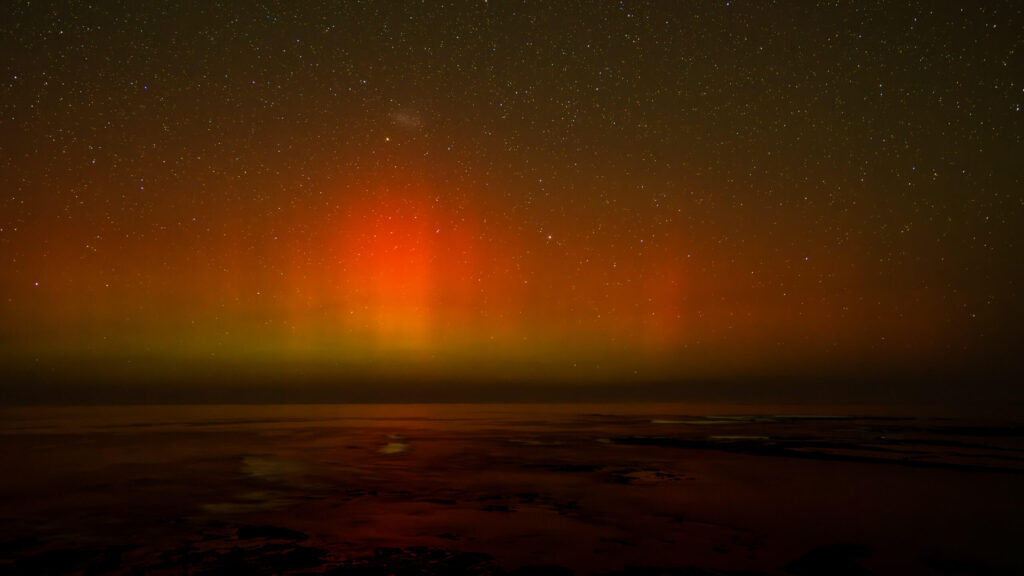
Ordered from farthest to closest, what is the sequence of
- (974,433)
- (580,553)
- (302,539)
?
(974,433), (302,539), (580,553)

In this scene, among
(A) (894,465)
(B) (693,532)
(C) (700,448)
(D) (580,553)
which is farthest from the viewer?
(C) (700,448)

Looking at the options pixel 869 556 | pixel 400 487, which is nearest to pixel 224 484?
pixel 400 487

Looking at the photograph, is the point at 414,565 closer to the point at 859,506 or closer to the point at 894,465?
the point at 859,506

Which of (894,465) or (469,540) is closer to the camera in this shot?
(469,540)

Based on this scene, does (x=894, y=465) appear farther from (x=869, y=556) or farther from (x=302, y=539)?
(x=302, y=539)

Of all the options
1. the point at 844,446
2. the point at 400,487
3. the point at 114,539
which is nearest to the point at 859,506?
the point at 400,487

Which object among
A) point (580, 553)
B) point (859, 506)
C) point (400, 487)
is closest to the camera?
point (580, 553)
